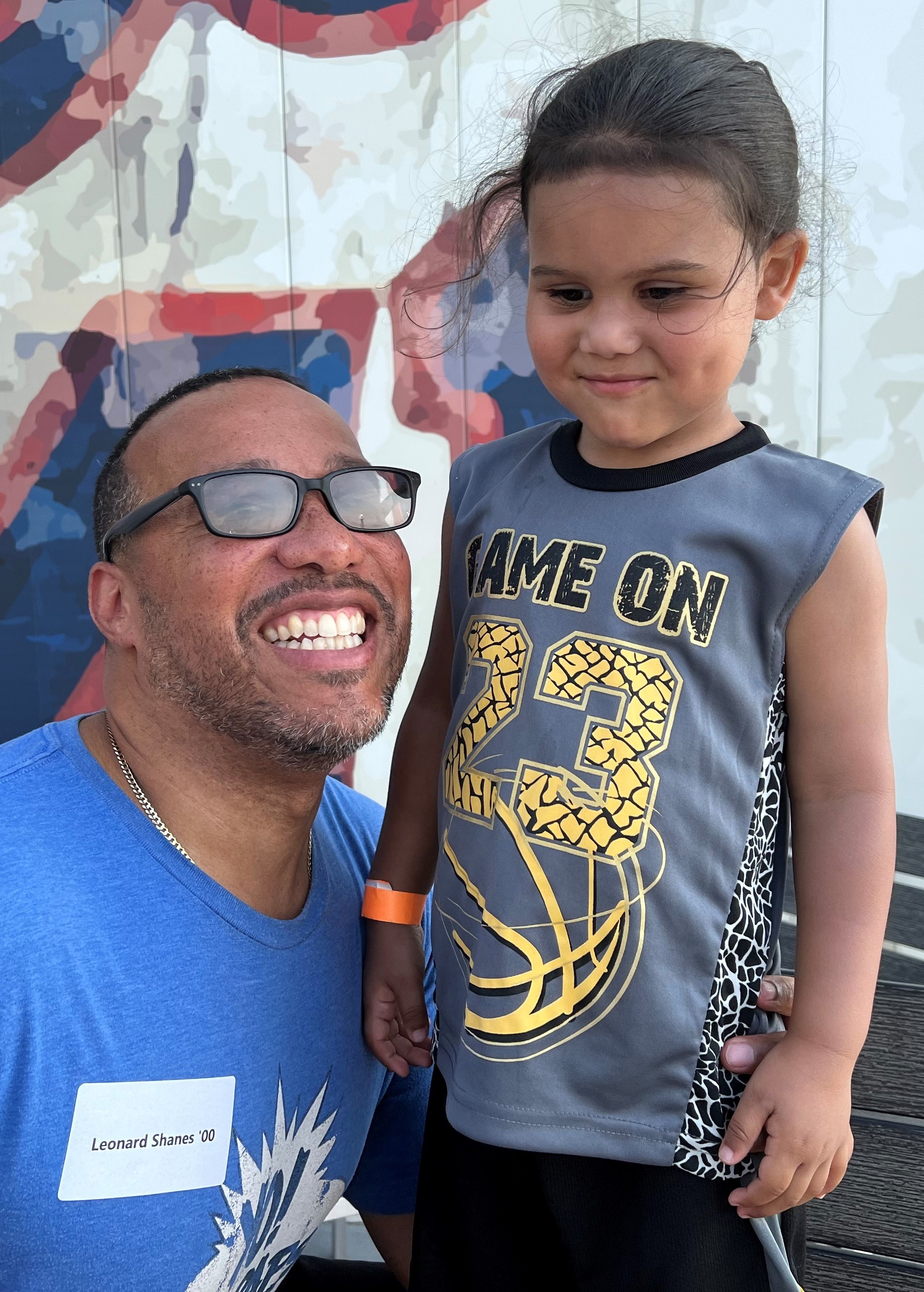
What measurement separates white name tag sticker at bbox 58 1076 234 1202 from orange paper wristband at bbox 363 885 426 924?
28 centimetres

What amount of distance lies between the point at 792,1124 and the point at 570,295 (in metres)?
0.86

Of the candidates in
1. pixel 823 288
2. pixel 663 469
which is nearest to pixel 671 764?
pixel 663 469

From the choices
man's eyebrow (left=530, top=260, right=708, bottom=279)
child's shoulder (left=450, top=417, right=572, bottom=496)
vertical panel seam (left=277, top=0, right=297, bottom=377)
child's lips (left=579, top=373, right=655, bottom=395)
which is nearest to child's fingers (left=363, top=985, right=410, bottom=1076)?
child's shoulder (left=450, top=417, right=572, bottom=496)

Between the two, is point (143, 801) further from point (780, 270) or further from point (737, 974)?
point (780, 270)

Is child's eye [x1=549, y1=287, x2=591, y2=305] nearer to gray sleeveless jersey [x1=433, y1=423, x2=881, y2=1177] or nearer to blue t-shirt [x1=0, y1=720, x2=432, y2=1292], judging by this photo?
gray sleeveless jersey [x1=433, y1=423, x2=881, y2=1177]

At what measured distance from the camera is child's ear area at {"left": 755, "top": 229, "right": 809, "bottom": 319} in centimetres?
119

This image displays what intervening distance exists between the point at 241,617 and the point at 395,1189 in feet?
2.95

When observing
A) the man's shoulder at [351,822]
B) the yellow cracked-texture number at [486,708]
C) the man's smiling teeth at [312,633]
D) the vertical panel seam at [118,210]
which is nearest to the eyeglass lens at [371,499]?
the man's smiling teeth at [312,633]

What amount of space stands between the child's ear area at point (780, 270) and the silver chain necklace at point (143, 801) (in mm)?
889

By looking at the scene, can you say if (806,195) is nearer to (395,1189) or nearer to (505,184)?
(505,184)

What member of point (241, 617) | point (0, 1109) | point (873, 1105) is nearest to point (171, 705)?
point (241, 617)

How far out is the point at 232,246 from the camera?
2.39 meters

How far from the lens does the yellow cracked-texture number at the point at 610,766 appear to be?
43.4 inches

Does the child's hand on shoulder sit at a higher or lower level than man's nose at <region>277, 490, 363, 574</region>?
lower
